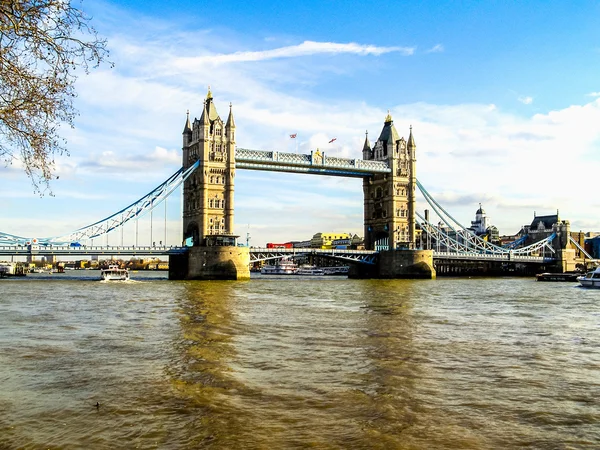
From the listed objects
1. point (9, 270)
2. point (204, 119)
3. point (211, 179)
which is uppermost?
point (204, 119)

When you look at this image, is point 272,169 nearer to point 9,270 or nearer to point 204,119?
point 204,119

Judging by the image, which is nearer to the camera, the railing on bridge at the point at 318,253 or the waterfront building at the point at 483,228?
the railing on bridge at the point at 318,253

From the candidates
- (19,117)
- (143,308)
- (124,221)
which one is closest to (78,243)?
(124,221)

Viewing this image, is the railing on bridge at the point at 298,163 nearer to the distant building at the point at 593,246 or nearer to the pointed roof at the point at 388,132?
the pointed roof at the point at 388,132

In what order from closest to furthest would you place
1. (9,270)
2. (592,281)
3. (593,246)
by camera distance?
(592,281) < (9,270) < (593,246)

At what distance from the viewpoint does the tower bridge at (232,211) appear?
66.9 m

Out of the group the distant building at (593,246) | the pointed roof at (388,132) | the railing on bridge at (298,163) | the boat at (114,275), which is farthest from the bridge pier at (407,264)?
the distant building at (593,246)

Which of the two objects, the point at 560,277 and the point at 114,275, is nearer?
the point at 114,275

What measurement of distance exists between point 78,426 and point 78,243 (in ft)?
196

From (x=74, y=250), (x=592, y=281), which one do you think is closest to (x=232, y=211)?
(x=74, y=250)

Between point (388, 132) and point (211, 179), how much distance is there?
3325cm

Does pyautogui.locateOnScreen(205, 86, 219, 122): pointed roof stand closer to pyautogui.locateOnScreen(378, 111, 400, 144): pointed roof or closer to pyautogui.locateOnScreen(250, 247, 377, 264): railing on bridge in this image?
pyautogui.locateOnScreen(250, 247, 377, 264): railing on bridge

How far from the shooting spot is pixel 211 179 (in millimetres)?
73250

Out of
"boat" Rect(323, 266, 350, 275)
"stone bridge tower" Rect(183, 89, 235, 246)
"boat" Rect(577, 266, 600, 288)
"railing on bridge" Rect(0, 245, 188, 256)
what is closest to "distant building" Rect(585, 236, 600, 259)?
"boat" Rect(323, 266, 350, 275)
